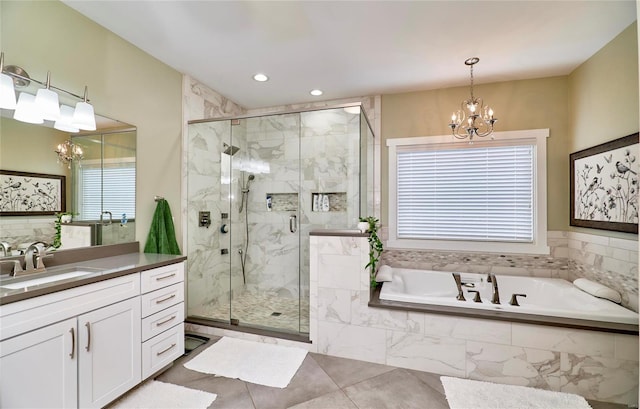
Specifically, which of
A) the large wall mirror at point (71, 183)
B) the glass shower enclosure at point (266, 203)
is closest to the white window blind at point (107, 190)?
the large wall mirror at point (71, 183)

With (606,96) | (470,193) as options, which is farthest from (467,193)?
(606,96)

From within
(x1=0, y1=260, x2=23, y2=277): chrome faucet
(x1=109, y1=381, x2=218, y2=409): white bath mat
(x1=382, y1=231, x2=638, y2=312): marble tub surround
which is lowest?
(x1=109, y1=381, x2=218, y2=409): white bath mat

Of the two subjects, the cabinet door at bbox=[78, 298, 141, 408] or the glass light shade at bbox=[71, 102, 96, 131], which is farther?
the glass light shade at bbox=[71, 102, 96, 131]

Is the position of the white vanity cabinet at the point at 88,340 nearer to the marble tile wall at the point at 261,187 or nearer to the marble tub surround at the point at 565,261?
the marble tile wall at the point at 261,187

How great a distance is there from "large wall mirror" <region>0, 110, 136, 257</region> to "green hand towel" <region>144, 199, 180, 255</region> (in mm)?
160

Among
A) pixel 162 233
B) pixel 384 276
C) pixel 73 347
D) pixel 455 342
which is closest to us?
pixel 73 347

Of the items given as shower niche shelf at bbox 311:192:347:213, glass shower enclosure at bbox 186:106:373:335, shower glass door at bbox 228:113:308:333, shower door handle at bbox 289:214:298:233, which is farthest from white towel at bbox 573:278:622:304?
shower door handle at bbox 289:214:298:233

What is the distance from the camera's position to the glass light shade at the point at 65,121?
195 cm

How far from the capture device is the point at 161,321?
6.88 ft

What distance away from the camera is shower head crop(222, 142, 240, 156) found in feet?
10.2

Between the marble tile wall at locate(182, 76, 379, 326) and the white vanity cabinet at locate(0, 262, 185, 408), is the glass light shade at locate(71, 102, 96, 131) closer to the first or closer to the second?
the marble tile wall at locate(182, 76, 379, 326)

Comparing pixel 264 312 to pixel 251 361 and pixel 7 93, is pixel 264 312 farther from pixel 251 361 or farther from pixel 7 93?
pixel 7 93

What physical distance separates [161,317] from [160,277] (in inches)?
11.7

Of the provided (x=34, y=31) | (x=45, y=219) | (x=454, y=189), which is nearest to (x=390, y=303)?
(x=454, y=189)
